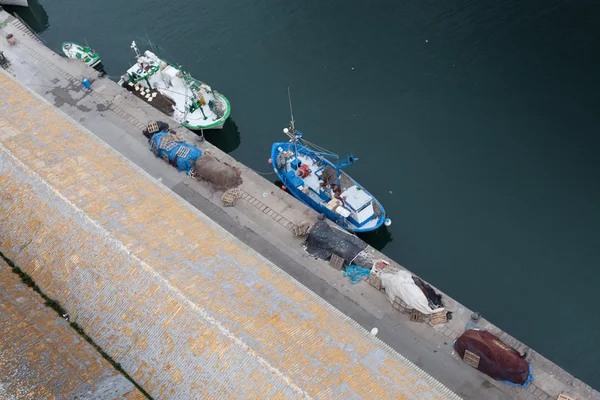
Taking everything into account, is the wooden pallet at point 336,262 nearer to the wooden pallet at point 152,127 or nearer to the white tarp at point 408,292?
the white tarp at point 408,292

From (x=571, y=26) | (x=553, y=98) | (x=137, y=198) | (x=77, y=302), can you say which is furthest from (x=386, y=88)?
(x=77, y=302)

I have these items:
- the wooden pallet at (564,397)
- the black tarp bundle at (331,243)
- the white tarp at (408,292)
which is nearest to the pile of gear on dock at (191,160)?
the black tarp bundle at (331,243)

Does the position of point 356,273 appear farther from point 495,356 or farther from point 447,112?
point 447,112

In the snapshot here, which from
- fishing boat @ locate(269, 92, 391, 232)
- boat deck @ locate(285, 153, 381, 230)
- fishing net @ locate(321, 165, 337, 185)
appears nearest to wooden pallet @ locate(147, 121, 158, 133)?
fishing boat @ locate(269, 92, 391, 232)

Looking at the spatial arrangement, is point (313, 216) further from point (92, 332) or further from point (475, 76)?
point (475, 76)

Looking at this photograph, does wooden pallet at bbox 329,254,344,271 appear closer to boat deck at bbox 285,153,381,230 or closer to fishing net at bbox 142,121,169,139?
boat deck at bbox 285,153,381,230

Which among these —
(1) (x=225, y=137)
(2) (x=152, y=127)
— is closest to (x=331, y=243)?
(1) (x=225, y=137)
